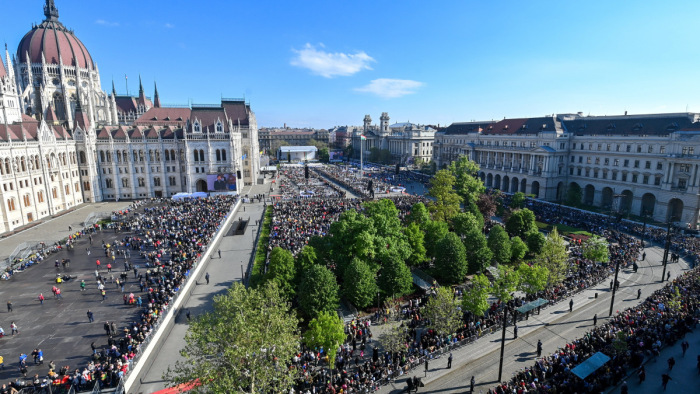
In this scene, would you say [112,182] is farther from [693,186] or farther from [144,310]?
[693,186]

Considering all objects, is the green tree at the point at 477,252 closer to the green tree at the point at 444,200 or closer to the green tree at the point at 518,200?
the green tree at the point at 444,200

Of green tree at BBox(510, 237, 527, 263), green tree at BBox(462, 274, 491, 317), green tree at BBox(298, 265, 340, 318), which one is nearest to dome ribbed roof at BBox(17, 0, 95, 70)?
green tree at BBox(298, 265, 340, 318)

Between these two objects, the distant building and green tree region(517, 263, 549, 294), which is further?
the distant building

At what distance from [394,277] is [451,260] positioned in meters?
6.51

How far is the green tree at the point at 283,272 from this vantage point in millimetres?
27109

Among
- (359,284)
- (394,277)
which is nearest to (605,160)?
(394,277)

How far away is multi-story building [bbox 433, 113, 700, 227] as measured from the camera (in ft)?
175

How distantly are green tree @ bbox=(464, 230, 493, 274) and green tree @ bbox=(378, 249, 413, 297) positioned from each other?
8648mm

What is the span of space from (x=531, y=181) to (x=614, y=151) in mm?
15469

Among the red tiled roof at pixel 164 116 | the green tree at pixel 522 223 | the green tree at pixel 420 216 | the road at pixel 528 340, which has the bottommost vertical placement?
the road at pixel 528 340

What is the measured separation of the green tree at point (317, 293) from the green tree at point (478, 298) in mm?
9917

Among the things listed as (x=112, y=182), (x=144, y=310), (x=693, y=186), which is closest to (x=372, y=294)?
(x=144, y=310)

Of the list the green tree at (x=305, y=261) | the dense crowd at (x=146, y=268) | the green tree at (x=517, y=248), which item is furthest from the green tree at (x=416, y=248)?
the dense crowd at (x=146, y=268)

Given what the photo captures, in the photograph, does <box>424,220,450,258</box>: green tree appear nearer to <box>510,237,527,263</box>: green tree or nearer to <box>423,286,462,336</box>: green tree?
<box>510,237,527,263</box>: green tree
